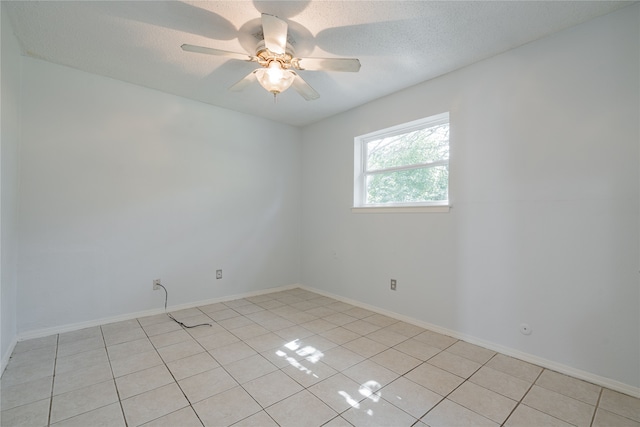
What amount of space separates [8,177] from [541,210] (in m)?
4.00

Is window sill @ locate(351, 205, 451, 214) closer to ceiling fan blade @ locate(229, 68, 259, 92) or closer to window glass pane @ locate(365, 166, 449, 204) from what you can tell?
window glass pane @ locate(365, 166, 449, 204)

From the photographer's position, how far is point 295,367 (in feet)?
6.72

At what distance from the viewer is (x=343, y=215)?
3697mm

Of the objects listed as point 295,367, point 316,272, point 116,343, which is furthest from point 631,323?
point 116,343

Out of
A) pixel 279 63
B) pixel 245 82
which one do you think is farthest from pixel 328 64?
pixel 245 82

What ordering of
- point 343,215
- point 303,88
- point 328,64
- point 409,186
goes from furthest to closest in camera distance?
point 343,215 → point 409,186 → point 303,88 → point 328,64

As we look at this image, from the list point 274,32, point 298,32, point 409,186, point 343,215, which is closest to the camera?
point 274,32

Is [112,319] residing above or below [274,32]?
below

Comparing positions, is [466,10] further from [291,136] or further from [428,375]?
[291,136]

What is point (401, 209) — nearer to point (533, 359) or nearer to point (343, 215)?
point (343, 215)

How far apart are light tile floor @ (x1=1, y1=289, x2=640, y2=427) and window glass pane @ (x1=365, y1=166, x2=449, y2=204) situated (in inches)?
52.9

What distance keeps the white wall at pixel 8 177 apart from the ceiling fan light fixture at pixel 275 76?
169 centimetres

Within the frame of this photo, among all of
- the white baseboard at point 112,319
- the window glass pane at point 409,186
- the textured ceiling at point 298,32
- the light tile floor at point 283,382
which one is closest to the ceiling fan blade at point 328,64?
the textured ceiling at point 298,32

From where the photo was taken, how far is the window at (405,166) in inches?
110
